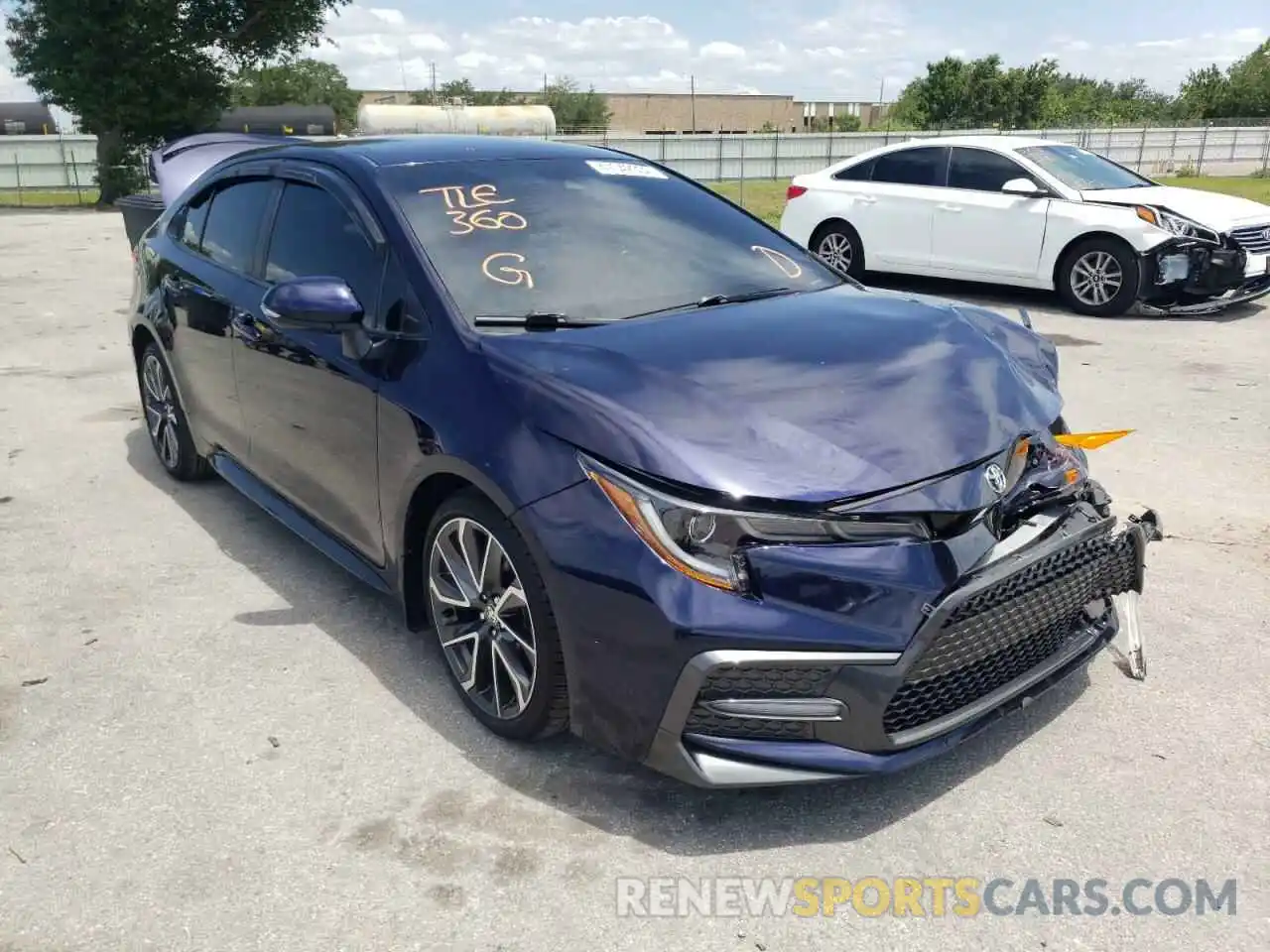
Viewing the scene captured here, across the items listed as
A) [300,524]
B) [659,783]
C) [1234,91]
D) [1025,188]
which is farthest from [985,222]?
[1234,91]

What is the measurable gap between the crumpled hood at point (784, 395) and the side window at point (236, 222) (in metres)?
1.76

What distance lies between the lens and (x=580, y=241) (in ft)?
12.0

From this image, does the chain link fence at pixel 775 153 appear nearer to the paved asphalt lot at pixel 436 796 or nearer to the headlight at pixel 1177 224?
the headlight at pixel 1177 224

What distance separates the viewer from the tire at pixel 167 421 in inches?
210

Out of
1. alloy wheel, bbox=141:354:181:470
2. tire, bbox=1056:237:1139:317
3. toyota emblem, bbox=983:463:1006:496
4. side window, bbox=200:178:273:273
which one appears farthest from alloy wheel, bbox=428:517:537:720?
tire, bbox=1056:237:1139:317

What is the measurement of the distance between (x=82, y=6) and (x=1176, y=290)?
2460 cm

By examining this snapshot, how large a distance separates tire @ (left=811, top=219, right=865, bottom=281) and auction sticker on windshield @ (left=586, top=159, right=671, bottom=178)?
7129mm

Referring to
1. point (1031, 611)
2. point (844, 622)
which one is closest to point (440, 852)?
point (844, 622)

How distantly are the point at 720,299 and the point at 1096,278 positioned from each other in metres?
7.14

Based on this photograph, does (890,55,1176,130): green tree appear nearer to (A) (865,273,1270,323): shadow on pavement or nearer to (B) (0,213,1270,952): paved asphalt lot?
(A) (865,273,1270,323): shadow on pavement

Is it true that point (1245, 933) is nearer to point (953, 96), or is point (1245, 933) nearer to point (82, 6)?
point (82, 6)

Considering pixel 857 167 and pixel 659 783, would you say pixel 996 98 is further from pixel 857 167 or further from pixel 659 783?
pixel 659 783

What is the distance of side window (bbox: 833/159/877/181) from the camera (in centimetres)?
1109

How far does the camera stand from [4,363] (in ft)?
27.8
